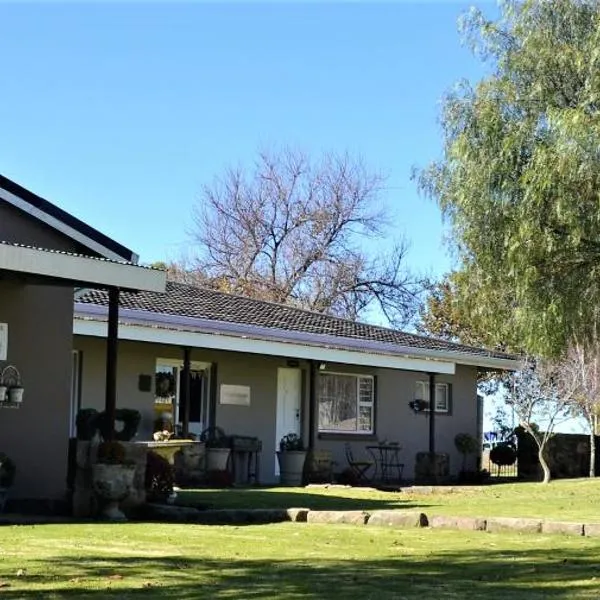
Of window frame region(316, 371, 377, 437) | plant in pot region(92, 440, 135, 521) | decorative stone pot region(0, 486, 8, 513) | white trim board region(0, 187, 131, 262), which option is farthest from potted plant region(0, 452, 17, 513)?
window frame region(316, 371, 377, 437)

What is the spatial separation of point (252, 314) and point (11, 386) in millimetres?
10633

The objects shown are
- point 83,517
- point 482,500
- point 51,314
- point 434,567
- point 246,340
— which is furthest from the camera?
point 246,340

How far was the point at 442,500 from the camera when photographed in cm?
1591

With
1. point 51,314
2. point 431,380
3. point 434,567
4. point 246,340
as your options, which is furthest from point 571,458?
point 434,567

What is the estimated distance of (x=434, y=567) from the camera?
800 centimetres

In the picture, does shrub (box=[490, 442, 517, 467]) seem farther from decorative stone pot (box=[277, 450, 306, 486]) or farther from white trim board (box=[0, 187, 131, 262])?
white trim board (box=[0, 187, 131, 262])

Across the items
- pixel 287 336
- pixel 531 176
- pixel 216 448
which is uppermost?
pixel 531 176

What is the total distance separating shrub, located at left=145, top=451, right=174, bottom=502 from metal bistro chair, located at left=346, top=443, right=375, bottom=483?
28.9 ft

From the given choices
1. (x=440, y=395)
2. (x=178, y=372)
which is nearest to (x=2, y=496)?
(x=178, y=372)

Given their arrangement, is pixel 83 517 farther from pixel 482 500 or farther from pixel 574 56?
pixel 574 56

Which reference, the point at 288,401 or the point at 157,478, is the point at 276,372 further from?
the point at 157,478

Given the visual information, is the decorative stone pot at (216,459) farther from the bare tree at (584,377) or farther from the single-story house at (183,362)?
the bare tree at (584,377)

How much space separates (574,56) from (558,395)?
388 inches

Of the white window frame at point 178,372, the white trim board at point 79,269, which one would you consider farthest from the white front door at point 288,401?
the white trim board at point 79,269
